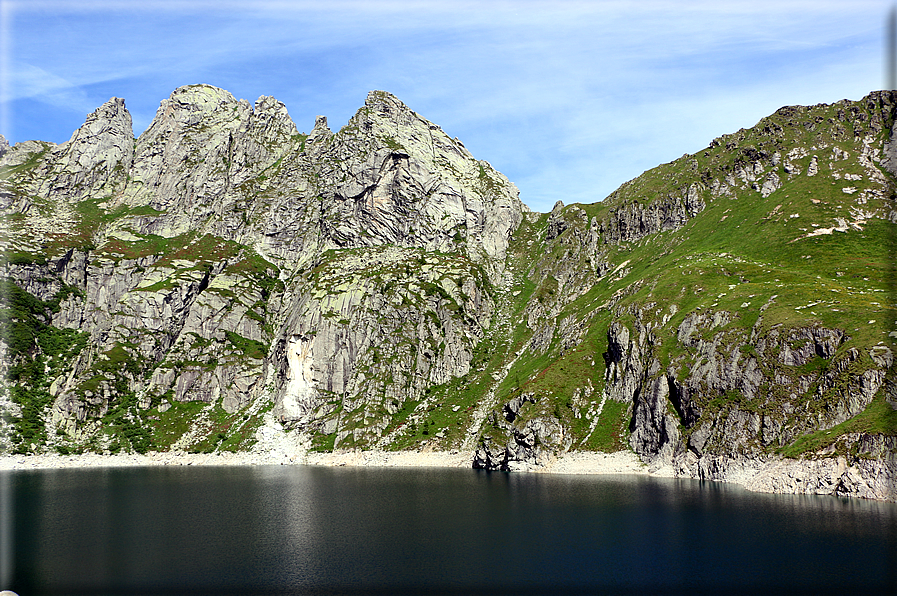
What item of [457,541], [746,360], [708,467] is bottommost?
[708,467]

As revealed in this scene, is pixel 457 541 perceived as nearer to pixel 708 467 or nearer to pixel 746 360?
pixel 708 467

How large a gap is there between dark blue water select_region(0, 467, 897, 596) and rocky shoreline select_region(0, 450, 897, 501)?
14.4 feet

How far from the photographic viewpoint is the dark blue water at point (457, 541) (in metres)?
60.6

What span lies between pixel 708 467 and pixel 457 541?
77830 mm

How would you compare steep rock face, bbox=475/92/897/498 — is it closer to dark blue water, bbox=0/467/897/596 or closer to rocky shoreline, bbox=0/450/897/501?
rocky shoreline, bbox=0/450/897/501

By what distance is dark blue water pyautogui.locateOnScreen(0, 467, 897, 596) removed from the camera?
199ft

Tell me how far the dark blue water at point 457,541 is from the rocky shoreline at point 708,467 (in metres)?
4.38

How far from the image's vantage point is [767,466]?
371ft

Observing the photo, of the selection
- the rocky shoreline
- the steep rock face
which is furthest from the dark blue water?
the steep rock face

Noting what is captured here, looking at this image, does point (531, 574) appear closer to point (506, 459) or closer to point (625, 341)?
point (506, 459)

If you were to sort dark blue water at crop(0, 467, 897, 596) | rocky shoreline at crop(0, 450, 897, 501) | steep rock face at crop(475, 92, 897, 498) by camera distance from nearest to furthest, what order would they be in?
dark blue water at crop(0, 467, 897, 596) → rocky shoreline at crop(0, 450, 897, 501) → steep rock face at crop(475, 92, 897, 498)

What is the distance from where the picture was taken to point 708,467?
127000mm

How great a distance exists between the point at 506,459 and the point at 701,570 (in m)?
102

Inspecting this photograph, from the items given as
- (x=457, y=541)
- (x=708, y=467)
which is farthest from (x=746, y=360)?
(x=457, y=541)
